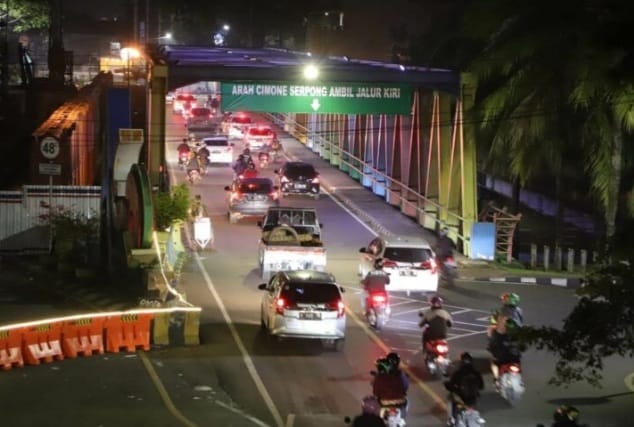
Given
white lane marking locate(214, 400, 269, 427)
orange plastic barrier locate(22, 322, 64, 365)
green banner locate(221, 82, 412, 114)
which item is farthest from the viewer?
green banner locate(221, 82, 412, 114)

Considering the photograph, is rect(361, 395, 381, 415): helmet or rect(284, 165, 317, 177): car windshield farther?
rect(284, 165, 317, 177): car windshield

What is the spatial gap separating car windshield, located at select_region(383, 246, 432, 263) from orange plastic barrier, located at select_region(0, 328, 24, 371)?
1026 centimetres

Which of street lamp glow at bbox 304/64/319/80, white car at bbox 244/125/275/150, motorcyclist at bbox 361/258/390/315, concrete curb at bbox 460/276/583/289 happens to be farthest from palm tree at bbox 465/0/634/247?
white car at bbox 244/125/275/150

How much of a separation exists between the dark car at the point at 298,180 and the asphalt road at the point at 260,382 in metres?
16.6

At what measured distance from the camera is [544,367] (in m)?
21.9

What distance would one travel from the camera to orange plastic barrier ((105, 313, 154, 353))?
22.4 m

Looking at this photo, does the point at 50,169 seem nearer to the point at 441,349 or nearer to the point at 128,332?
the point at 128,332

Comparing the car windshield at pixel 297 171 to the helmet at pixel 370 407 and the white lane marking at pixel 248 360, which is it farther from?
the helmet at pixel 370 407

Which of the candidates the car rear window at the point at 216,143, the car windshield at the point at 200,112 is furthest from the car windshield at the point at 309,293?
the car windshield at the point at 200,112

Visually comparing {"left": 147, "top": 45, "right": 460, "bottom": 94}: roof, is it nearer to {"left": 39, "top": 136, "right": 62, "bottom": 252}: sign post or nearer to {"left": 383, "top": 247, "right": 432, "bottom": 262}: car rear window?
{"left": 39, "top": 136, "right": 62, "bottom": 252}: sign post

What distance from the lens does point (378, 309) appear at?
24844mm

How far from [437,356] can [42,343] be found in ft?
22.8

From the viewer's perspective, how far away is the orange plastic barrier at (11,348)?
20.7m

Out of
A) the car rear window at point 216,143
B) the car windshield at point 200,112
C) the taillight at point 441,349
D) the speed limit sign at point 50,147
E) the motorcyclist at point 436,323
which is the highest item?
the speed limit sign at point 50,147
